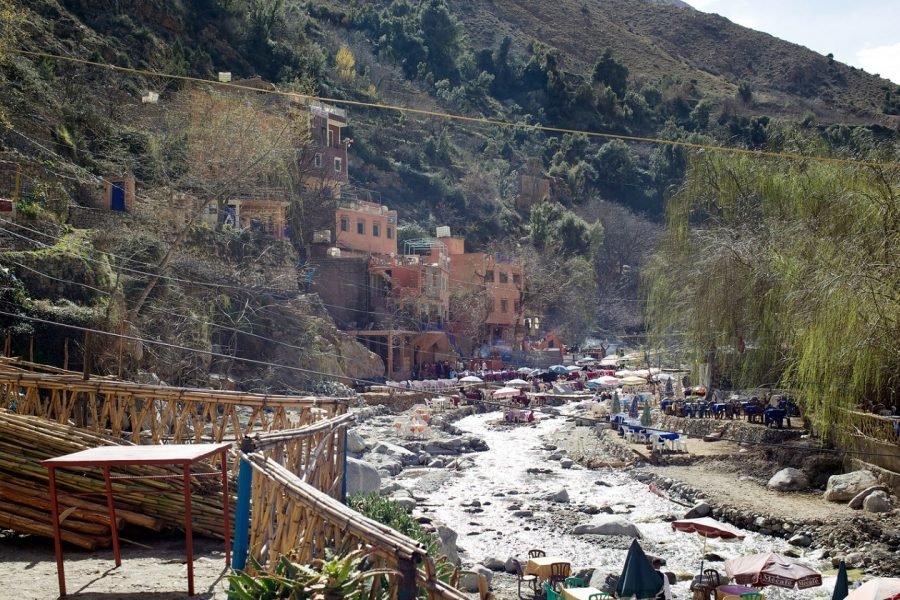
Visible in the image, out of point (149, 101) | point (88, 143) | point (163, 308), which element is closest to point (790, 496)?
point (163, 308)

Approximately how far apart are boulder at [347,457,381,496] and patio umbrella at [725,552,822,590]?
6.99 m

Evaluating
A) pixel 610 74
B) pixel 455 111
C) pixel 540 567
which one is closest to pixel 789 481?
pixel 540 567

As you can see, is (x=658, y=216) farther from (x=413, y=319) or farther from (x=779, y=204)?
(x=779, y=204)

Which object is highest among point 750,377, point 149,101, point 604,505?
point 149,101

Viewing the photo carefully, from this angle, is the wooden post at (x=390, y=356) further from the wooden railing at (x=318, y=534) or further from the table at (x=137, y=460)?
the wooden railing at (x=318, y=534)

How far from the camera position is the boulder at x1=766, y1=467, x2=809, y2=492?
73.4 ft

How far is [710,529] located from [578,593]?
4.76 m

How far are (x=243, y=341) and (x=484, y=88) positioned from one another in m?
71.6

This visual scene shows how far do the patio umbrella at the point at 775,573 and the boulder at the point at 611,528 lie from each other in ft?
18.1

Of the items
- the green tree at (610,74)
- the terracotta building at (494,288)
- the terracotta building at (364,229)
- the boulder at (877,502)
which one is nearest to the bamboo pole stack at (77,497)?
the boulder at (877,502)

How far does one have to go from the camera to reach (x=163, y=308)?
27094 millimetres

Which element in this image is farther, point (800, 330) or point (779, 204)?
point (779, 204)

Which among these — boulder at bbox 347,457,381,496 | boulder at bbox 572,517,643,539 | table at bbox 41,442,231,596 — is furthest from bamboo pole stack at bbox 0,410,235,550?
boulder at bbox 572,517,643,539

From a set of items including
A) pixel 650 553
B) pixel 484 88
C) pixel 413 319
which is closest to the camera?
pixel 650 553
